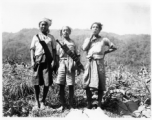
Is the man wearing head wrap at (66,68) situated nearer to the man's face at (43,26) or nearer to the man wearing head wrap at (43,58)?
the man wearing head wrap at (43,58)

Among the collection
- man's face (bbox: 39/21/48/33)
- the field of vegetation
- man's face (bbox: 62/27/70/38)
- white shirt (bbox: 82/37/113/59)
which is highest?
man's face (bbox: 39/21/48/33)

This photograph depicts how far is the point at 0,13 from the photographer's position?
6.08 metres

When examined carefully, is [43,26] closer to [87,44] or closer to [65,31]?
[65,31]

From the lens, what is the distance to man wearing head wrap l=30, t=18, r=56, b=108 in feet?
17.7

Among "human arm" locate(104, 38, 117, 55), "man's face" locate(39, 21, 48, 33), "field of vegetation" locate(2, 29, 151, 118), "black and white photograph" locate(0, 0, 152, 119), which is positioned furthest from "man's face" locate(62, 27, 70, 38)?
"human arm" locate(104, 38, 117, 55)

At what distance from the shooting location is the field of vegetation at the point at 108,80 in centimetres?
551

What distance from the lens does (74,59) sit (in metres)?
5.43

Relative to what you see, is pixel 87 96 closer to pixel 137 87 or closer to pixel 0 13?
pixel 137 87

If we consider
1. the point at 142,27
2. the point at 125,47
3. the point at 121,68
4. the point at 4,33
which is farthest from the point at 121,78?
the point at 4,33

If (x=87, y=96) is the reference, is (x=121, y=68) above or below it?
above

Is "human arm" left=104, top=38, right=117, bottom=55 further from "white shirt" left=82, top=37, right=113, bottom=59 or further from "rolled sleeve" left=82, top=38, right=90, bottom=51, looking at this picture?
"rolled sleeve" left=82, top=38, right=90, bottom=51

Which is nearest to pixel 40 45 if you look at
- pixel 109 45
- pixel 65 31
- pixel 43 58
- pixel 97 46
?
pixel 43 58

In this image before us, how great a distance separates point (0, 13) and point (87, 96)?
9.95 feet

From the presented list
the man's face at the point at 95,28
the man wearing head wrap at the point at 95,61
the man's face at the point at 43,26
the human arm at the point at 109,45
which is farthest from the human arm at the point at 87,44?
the man's face at the point at 43,26
